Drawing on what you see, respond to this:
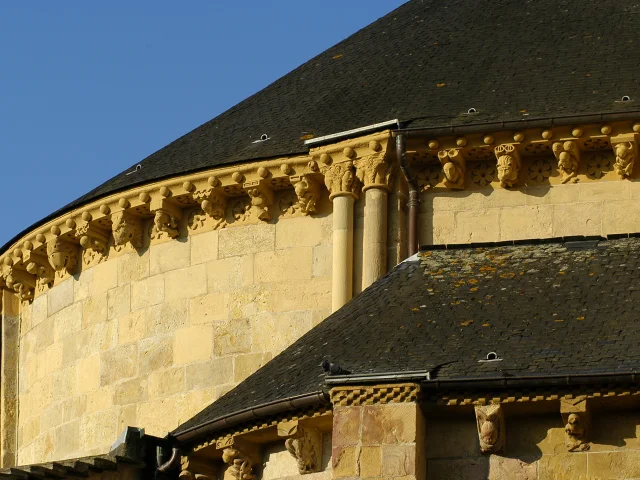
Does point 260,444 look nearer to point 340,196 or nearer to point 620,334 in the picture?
point 620,334

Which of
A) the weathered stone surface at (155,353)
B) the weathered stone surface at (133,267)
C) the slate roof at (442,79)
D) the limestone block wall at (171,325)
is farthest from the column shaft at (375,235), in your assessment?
the weathered stone surface at (133,267)

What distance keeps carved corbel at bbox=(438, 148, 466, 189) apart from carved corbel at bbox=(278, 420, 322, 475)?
5293 mm

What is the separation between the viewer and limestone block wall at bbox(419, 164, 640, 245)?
23.0 metres

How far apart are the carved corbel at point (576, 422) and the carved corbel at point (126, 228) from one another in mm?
8923

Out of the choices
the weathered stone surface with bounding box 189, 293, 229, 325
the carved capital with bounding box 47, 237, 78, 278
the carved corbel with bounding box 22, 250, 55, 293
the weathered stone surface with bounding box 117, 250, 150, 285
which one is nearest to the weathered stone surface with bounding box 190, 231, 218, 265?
the weathered stone surface with bounding box 189, 293, 229, 325

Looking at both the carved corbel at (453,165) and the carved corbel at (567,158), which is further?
the carved corbel at (453,165)

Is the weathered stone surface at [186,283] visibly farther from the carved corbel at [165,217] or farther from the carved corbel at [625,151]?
the carved corbel at [625,151]

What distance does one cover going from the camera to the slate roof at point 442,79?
945 inches

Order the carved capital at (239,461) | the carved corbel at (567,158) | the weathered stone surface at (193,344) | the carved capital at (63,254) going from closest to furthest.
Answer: the carved capital at (239,461), the carved corbel at (567,158), the weathered stone surface at (193,344), the carved capital at (63,254)

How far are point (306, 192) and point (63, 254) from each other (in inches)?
147

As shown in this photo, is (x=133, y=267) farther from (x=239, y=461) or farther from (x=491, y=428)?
(x=491, y=428)

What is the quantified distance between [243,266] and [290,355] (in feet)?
13.7

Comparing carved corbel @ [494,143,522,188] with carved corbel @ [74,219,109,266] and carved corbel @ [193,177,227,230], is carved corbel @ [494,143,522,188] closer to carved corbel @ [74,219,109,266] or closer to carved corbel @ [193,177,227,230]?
carved corbel @ [193,177,227,230]

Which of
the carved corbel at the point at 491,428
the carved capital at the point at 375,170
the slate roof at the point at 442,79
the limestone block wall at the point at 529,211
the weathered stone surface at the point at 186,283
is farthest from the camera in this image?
the weathered stone surface at the point at 186,283
